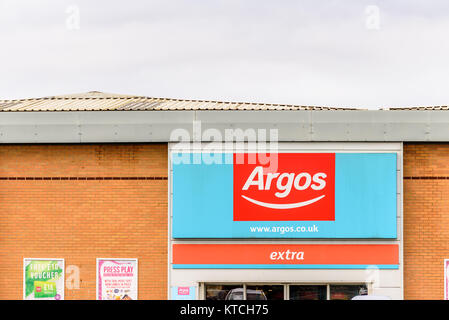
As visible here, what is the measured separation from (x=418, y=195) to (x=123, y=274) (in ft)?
21.5

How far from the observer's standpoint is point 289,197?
11812 mm

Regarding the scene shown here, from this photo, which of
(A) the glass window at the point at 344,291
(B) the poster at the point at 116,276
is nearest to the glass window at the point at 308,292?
(A) the glass window at the point at 344,291

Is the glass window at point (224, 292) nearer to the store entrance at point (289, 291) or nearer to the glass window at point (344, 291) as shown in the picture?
the store entrance at point (289, 291)

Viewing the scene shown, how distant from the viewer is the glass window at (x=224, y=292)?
12.0 metres

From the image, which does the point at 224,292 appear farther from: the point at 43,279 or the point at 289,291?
the point at 43,279

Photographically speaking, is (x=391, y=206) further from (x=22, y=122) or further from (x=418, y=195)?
(x=22, y=122)

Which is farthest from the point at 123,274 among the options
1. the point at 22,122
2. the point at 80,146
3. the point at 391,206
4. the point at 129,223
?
the point at 391,206

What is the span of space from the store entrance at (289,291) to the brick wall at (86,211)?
5.14 feet

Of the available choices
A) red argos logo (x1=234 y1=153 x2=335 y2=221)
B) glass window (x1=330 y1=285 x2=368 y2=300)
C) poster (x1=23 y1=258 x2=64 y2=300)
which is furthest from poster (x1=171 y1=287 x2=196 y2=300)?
glass window (x1=330 y1=285 x2=368 y2=300)

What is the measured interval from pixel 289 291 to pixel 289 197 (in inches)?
79.3

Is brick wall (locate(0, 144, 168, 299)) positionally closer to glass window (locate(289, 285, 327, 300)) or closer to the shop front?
the shop front

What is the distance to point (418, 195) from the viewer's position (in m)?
12.0

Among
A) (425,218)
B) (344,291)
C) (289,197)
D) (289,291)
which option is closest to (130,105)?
(289,197)
